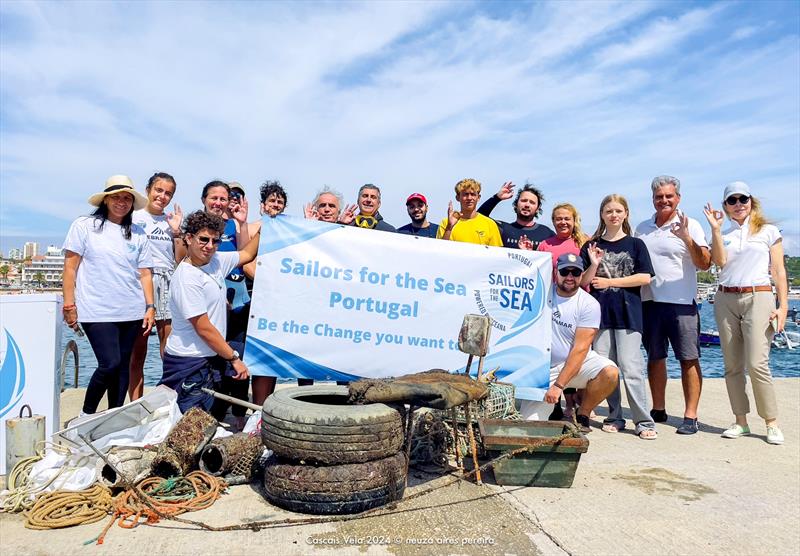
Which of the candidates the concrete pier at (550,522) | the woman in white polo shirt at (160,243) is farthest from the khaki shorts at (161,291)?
the concrete pier at (550,522)

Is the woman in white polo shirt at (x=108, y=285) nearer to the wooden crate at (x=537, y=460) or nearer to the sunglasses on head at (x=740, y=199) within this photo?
the wooden crate at (x=537, y=460)

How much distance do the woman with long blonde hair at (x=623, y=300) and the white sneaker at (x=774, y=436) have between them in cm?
108

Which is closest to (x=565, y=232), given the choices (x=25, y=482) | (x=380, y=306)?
(x=380, y=306)

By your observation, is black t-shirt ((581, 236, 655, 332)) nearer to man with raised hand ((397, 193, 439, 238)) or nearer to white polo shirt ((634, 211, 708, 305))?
white polo shirt ((634, 211, 708, 305))

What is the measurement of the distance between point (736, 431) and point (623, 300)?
1749 millimetres

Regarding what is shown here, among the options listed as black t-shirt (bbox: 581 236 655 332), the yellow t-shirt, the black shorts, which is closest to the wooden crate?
black t-shirt (bbox: 581 236 655 332)

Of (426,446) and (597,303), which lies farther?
(597,303)

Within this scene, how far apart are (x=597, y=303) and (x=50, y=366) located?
4.71 m

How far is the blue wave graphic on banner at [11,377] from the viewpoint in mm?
4383

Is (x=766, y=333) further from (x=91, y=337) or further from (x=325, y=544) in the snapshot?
(x=91, y=337)

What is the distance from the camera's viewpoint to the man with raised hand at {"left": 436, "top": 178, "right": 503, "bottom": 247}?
640cm

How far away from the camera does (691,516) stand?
12.5 feet

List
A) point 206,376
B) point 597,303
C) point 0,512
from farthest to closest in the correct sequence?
point 597,303 < point 206,376 < point 0,512

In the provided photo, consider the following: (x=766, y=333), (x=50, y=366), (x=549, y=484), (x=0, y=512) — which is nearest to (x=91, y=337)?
(x=50, y=366)
